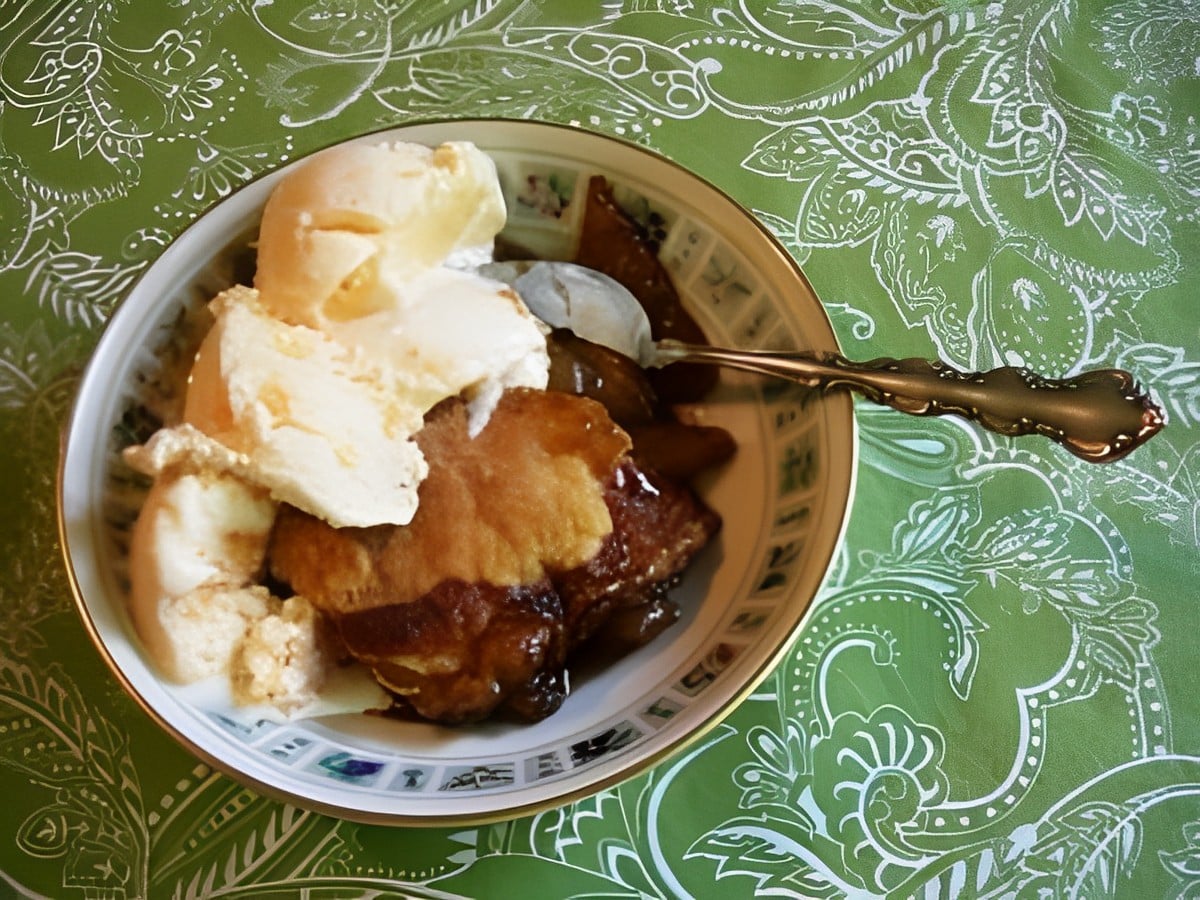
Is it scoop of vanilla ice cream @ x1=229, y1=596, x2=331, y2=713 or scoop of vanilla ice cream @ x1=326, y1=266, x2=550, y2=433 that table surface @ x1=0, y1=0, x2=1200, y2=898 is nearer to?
scoop of vanilla ice cream @ x1=229, y1=596, x2=331, y2=713

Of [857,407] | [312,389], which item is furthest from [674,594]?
[312,389]

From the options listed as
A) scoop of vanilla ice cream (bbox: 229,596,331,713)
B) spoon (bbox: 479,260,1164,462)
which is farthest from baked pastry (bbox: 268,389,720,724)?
spoon (bbox: 479,260,1164,462)

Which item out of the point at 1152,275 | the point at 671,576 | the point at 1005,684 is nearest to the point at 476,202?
the point at 671,576

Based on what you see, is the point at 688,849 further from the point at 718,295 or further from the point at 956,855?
the point at 718,295

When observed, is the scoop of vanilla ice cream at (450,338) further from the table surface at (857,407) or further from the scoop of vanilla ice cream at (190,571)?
the table surface at (857,407)

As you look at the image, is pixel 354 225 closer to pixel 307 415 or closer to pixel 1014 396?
pixel 307 415

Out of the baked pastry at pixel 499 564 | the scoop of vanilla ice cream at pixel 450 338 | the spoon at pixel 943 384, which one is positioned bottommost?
the baked pastry at pixel 499 564

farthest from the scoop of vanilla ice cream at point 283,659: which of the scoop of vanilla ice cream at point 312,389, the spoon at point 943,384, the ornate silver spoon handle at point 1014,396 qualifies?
the ornate silver spoon handle at point 1014,396

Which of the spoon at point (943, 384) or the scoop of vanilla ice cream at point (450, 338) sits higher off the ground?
the spoon at point (943, 384)
